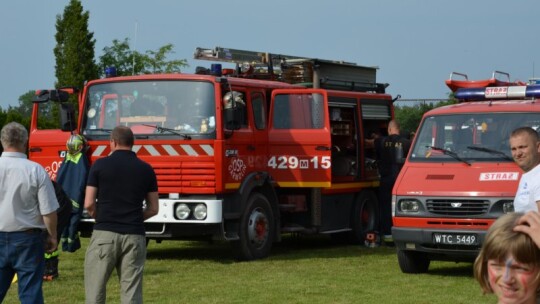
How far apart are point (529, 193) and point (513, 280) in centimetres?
350

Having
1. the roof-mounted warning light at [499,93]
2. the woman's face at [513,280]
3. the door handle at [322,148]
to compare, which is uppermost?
the roof-mounted warning light at [499,93]

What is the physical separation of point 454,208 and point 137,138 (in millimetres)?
4378

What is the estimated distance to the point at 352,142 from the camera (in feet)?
55.3

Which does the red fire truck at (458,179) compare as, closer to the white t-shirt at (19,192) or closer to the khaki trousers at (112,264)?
the khaki trousers at (112,264)

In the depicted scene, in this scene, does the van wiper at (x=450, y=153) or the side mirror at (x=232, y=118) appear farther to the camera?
the side mirror at (x=232, y=118)

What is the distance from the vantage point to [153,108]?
566 inches

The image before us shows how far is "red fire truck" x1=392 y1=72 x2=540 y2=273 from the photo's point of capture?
12219mm

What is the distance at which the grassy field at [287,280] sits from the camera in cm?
1134

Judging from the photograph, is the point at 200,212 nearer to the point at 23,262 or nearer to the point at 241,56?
the point at 241,56

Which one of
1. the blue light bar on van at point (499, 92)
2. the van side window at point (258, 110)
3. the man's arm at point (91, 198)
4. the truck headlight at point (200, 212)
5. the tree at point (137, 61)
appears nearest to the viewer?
the man's arm at point (91, 198)

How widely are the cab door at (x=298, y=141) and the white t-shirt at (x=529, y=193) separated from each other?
831cm

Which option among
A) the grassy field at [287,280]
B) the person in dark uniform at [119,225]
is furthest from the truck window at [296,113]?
the person in dark uniform at [119,225]

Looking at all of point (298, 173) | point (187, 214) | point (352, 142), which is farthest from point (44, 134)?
point (352, 142)

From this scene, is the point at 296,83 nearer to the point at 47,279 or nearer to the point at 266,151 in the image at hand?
the point at 266,151
